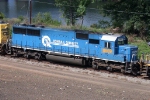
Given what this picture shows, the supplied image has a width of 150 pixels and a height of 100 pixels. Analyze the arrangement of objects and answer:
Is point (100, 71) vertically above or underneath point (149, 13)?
underneath

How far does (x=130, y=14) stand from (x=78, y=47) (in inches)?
639

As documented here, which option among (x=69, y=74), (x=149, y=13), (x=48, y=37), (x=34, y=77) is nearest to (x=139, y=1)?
(x=149, y=13)

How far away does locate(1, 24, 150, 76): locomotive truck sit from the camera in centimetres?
2395

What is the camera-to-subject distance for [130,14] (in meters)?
40.6

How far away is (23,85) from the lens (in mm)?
19453

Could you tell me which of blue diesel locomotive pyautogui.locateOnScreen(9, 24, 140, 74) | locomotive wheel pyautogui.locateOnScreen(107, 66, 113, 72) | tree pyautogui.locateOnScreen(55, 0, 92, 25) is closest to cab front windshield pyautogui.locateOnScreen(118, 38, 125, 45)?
blue diesel locomotive pyautogui.locateOnScreen(9, 24, 140, 74)

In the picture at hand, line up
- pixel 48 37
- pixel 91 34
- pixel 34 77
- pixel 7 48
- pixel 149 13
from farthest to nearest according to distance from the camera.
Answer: pixel 149 13
pixel 7 48
pixel 48 37
pixel 91 34
pixel 34 77

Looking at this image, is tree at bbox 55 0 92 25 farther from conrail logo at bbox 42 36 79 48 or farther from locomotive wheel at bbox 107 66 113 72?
locomotive wheel at bbox 107 66 113 72

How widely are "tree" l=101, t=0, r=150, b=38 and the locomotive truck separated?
14.8 m

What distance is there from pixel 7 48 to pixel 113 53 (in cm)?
1150

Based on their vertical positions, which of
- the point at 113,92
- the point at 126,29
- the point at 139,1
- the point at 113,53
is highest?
the point at 139,1

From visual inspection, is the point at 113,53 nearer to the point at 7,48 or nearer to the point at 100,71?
the point at 100,71

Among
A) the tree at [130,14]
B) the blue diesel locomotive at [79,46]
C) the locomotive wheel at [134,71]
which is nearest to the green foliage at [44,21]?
the tree at [130,14]

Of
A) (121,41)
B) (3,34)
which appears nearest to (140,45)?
(121,41)
